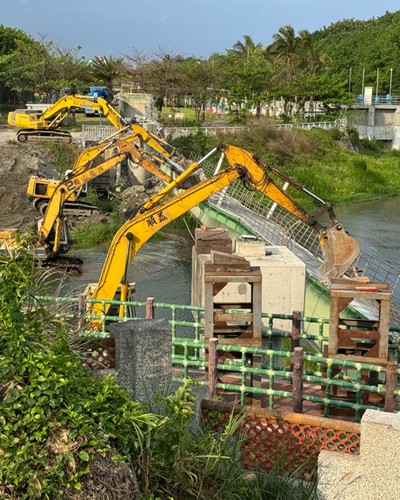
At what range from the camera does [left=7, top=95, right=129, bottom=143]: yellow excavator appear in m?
32.1

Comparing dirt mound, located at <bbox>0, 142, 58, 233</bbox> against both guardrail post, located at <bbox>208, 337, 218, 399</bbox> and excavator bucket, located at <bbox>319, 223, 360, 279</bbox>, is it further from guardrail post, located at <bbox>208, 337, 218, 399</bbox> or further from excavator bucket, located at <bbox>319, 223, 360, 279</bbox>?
guardrail post, located at <bbox>208, 337, 218, 399</bbox>

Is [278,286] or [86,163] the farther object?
[86,163]

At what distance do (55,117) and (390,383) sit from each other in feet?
95.3

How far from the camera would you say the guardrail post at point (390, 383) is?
878 centimetres

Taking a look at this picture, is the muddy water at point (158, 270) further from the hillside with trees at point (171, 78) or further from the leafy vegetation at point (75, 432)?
the hillside with trees at point (171, 78)

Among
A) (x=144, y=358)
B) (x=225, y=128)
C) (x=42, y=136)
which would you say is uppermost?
(x=225, y=128)

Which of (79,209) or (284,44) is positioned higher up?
(284,44)

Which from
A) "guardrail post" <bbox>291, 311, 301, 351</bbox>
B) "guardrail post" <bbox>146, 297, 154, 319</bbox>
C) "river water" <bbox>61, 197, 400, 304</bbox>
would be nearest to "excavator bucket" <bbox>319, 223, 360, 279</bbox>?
"guardrail post" <bbox>291, 311, 301, 351</bbox>

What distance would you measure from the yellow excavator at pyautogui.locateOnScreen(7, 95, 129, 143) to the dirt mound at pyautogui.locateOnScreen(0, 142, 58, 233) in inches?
50.3

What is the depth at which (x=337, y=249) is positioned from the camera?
701 inches

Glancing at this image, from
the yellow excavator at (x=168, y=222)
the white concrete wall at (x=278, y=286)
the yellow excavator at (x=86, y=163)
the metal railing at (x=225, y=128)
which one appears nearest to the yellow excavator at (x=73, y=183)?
the yellow excavator at (x=86, y=163)

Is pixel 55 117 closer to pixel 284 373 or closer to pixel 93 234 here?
pixel 93 234

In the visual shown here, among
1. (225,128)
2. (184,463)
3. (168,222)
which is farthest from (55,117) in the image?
(184,463)

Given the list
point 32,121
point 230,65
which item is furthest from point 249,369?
point 230,65
